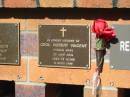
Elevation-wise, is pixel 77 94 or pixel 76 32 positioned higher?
pixel 76 32

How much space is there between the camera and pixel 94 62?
11.5 feet

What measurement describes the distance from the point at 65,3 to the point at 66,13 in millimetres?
118

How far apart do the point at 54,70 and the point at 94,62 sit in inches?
13.0

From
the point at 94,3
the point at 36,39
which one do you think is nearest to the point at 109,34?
the point at 94,3

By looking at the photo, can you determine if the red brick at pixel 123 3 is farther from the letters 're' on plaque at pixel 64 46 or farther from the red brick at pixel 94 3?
the letters 're' on plaque at pixel 64 46

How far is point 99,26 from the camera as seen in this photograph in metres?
3.35

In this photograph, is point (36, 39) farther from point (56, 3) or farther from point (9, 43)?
point (56, 3)

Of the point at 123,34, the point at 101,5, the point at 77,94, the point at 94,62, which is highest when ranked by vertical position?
the point at 101,5

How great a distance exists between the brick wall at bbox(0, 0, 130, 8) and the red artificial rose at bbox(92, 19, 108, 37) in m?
0.12

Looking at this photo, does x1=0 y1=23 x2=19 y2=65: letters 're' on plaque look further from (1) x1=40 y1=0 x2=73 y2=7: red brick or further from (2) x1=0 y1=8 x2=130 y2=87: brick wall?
(1) x1=40 y1=0 x2=73 y2=7: red brick

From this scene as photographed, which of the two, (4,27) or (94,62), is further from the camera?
(4,27)

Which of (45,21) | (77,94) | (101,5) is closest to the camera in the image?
(101,5)

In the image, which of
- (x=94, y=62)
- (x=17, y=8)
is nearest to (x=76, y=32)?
(x=94, y=62)

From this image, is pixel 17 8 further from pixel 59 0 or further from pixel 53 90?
pixel 53 90
